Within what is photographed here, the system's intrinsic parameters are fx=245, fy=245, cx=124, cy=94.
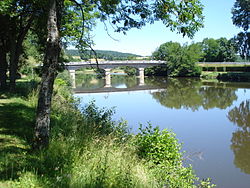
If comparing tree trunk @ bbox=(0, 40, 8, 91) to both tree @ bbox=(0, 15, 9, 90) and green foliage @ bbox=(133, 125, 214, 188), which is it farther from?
green foliage @ bbox=(133, 125, 214, 188)

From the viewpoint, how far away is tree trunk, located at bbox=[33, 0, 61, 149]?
431cm

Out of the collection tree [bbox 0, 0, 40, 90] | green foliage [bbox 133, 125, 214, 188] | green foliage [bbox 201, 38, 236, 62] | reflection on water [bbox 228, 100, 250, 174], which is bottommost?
reflection on water [bbox 228, 100, 250, 174]

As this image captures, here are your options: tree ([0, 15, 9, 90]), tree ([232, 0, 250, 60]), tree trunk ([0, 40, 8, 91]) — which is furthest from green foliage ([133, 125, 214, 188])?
tree ([232, 0, 250, 60])

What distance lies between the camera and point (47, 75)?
4.38 m

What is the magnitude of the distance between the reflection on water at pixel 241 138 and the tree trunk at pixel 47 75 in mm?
6692

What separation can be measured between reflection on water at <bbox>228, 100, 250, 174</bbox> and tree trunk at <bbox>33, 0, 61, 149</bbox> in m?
6.69

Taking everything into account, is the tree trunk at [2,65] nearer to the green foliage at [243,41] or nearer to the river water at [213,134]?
the river water at [213,134]

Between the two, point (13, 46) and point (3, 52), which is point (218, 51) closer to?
point (3, 52)

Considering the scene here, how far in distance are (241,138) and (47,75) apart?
397 inches

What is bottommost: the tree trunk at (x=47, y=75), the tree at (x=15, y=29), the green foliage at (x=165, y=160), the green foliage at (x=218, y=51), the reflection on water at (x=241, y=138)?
the reflection on water at (x=241, y=138)

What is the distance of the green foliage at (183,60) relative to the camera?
54.5 meters

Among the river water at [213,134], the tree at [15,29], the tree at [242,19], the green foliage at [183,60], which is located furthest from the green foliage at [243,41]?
the tree at [15,29]

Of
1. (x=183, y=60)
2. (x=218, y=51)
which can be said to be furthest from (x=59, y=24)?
(x=218, y=51)

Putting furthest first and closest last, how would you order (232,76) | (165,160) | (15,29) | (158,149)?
1. (232,76)
2. (15,29)
3. (158,149)
4. (165,160)
